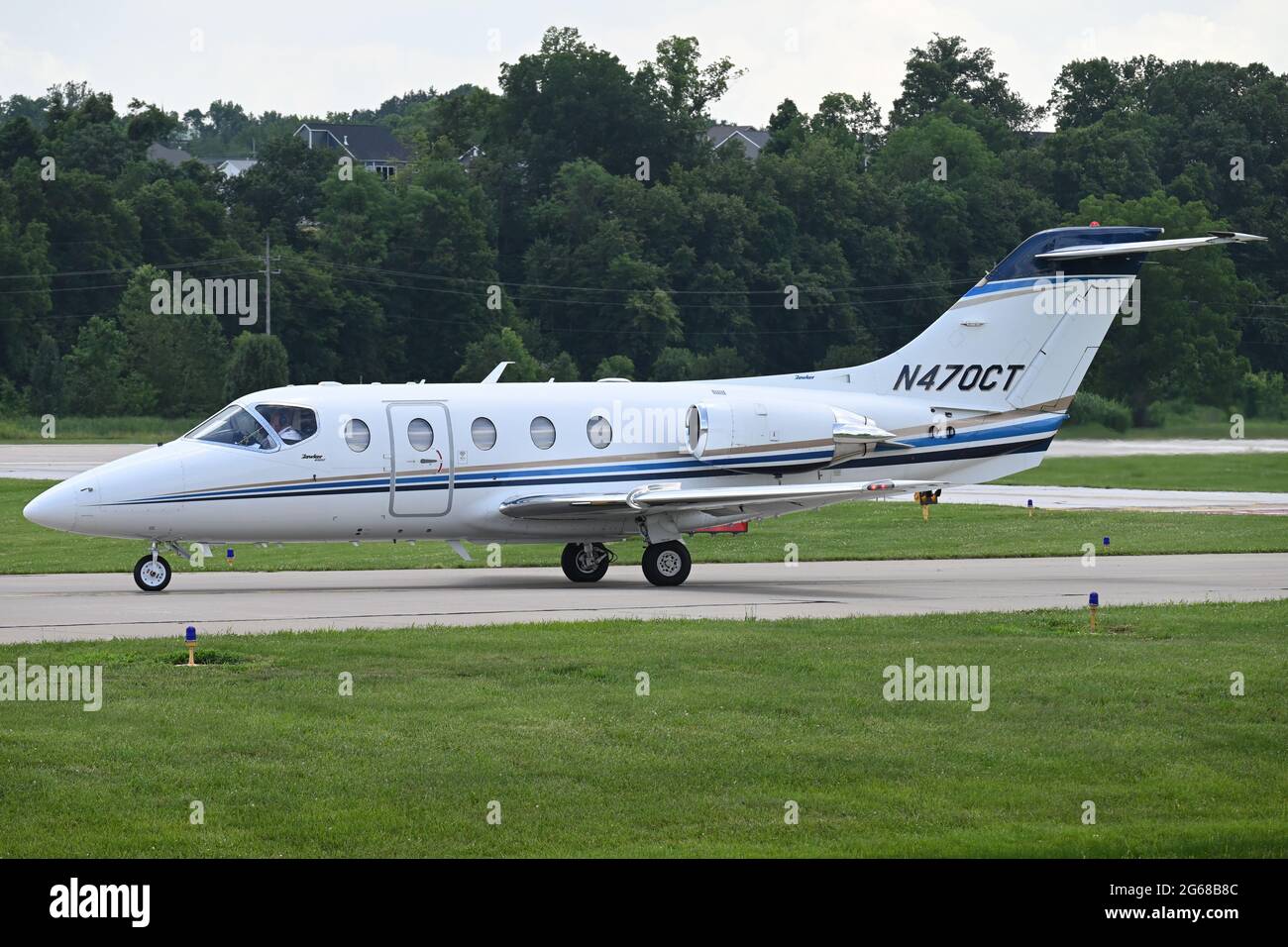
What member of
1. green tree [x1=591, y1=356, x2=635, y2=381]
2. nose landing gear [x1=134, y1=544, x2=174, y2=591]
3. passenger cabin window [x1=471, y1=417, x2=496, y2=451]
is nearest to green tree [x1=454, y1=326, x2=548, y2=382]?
green tree [x1=591, y1=356, x2=635, y2=381]

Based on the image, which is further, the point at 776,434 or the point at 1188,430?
the point at 1188,430

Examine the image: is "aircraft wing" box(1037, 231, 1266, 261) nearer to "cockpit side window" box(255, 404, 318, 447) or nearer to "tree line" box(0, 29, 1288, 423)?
"cockpit side window" box(255, 404, 318, 447)

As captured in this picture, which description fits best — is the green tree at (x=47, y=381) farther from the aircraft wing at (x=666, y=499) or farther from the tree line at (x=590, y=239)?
the aircraft wing at (x=666, y=499)

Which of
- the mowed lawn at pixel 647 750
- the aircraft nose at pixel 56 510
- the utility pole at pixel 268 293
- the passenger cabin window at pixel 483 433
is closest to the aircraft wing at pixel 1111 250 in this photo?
the mowed lawn at pixel 647 750

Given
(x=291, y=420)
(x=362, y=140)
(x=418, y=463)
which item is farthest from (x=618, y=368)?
(x=362, y=140)

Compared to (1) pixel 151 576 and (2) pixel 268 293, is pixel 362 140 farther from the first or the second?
(1) pixel 151 576

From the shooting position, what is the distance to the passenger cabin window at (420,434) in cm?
2595

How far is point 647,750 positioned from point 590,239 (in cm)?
8260

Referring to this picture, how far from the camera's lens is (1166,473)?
49281 mm

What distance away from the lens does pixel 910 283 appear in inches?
3829

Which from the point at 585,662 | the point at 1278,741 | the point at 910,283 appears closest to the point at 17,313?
the point at 910,283

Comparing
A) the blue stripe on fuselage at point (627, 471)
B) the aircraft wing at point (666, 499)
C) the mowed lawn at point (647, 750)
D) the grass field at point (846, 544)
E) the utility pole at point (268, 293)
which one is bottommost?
the mowed lawn at point (647, 750)

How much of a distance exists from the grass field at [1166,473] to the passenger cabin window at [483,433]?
961 inches

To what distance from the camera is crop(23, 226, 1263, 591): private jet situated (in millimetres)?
25141
